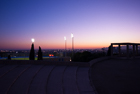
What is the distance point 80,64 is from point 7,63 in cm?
1006

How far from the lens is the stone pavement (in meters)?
8.64

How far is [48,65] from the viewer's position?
1377 centimetres

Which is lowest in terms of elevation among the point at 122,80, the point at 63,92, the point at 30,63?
the point at 63,92

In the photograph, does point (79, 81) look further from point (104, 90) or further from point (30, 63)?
→ point (30, 63)

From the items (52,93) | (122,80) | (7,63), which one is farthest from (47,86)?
(7,63)

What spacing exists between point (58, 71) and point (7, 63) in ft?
24.8

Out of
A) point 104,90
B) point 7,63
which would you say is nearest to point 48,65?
point 7,63

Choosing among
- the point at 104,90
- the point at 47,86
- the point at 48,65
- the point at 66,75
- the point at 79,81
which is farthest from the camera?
the point at 48,65

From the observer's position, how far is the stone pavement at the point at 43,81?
864cm

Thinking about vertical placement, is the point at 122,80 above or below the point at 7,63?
below

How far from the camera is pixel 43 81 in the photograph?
388 inches

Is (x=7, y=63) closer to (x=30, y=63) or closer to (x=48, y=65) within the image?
(x=30, y=63)

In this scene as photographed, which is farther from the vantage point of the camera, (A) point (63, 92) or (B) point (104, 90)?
(A) point (63, 92)

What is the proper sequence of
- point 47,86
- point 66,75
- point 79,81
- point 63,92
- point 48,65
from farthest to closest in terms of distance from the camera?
point 48,65, point 66,75, point 79,81, point 47,86, point 63,92
